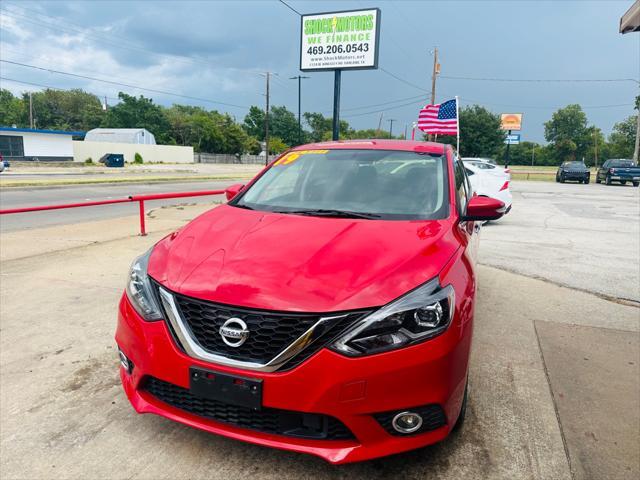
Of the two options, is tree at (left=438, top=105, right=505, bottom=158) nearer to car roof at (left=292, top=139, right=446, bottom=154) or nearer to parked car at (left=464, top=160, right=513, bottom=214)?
parked car at (left=464, top=160, right=513, bottom=214)

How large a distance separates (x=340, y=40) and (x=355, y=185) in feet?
61.9

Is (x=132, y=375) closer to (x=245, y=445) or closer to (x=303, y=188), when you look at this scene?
(x=245, y=445)

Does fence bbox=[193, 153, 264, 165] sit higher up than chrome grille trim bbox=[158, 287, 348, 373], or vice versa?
chrome grille trim bbox=[158, 287, 348, 373]

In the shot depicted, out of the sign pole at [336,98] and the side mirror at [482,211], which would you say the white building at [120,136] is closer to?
the sign pole at [336,98]

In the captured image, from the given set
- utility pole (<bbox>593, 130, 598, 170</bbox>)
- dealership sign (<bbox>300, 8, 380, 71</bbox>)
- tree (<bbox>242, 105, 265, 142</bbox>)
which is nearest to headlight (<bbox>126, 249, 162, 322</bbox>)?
dealership sign (<bbox>300, 8, 380, 71</bbox>)

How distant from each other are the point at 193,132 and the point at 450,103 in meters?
77.9

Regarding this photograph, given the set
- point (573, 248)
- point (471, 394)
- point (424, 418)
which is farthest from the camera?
point (573, 248)

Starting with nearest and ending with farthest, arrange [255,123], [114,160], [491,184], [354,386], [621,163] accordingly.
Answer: [354,386], [491,184], [621,163], [114,160], [255,123]

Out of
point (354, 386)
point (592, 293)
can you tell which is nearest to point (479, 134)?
point (592, 293)

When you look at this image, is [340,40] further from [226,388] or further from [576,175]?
[576,175]

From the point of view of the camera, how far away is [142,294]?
233cm

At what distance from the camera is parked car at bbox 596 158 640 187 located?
28938 mm

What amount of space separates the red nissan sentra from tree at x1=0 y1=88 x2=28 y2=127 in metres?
109

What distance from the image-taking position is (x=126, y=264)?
616 centimetres
